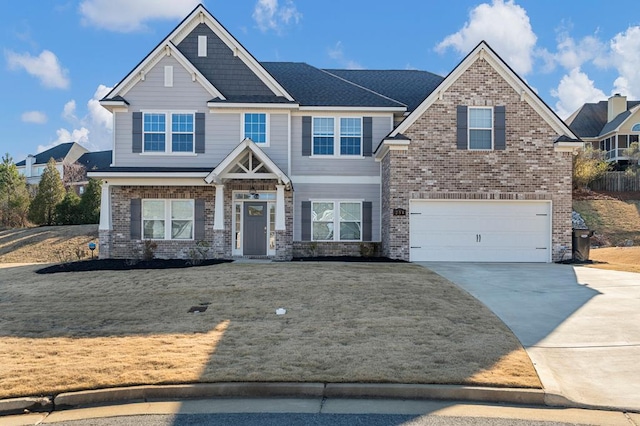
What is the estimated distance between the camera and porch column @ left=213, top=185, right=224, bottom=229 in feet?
58.9

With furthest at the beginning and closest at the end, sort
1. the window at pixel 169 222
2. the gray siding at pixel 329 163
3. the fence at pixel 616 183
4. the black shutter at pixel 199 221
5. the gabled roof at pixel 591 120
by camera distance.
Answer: the gabled roof at pixel 591 120 < the fence at pixel 616 183 < the gray siding at pixel 329 163 < the window at pixel 169 222 < the black shutter at pixel 199 221

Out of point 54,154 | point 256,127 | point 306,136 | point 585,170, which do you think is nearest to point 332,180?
point 306,136

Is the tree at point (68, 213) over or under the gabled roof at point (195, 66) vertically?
under

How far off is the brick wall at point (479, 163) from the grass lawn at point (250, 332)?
4.95 m

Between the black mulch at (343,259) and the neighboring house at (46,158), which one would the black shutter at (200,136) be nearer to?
the black mulch at (343,259)

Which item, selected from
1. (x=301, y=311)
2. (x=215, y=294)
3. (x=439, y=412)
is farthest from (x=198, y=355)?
(x=215, y=294)

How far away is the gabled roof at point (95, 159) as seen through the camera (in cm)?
5930

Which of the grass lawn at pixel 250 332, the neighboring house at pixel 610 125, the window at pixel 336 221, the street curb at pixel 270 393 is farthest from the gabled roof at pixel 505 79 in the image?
the neighboring house at pixel 610 125

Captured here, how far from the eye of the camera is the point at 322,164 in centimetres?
1958

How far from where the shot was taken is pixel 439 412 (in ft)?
18.1

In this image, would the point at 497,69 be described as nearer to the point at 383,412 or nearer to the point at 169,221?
the point at 169,221

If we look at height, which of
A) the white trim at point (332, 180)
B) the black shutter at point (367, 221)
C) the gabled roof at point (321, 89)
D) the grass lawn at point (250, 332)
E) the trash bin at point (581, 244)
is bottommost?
the grass lawn at point (250, 332)

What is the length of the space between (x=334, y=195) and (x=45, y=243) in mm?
17359

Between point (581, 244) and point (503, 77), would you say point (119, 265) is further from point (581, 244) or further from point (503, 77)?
point (581, 244)
